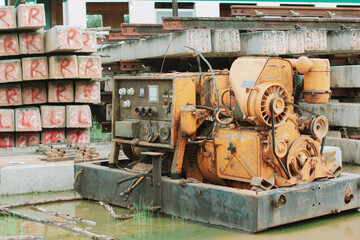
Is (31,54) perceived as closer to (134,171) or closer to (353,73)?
(134,171)

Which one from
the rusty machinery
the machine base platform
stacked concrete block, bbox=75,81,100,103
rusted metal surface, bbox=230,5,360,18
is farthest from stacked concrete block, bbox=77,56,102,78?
rusted metal surface, bbox=230,5,360,18

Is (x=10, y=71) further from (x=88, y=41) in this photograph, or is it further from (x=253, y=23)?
(x=253, y=23)

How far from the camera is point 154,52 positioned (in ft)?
35.0

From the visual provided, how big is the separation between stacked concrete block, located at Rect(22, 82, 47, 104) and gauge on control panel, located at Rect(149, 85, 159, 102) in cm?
386

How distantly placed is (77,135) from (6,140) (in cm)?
125

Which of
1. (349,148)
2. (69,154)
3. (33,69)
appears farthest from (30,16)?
(349,148)

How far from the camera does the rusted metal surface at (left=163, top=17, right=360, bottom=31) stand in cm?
1048

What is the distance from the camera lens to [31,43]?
35.6ft

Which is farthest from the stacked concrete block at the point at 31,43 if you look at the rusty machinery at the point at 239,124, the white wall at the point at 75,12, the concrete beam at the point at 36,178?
the white wall at the point at 75,12

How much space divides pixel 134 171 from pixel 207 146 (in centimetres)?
114

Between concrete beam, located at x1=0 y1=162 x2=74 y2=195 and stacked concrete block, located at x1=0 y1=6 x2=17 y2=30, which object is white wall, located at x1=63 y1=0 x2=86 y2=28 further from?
concrete beam, located at x1=0 y1=162 x2=74 y2=195

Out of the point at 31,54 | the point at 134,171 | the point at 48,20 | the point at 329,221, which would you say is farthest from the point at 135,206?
the point at 48,20

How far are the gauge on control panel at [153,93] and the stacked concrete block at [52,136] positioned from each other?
3922mm

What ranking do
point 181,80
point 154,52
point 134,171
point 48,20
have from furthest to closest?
point 48,20 < point 154,52 < point 134,171 < point 181,80
